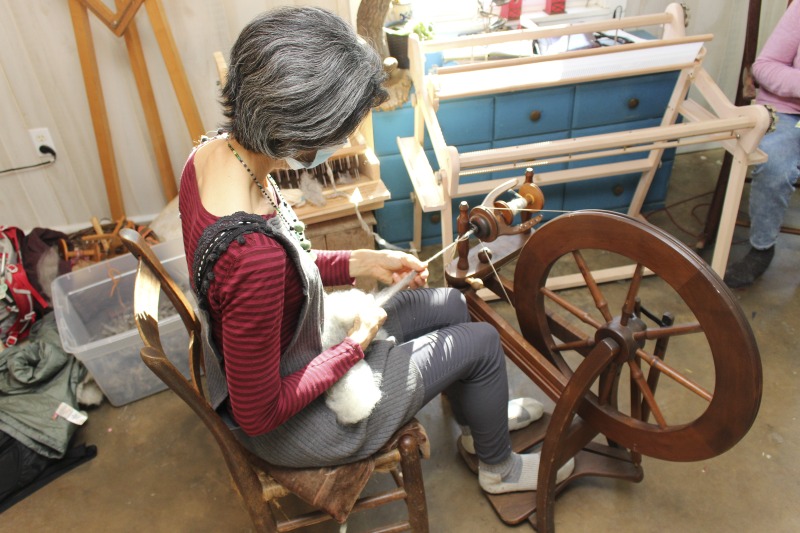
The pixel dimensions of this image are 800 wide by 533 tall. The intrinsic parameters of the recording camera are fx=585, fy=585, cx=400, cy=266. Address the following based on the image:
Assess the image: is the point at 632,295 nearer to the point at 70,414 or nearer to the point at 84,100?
the point at 70,414

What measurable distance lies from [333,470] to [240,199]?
24.5 inches

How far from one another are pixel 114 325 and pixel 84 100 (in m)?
1.02

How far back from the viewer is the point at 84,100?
255 cm

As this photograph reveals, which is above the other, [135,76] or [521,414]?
[135,76]

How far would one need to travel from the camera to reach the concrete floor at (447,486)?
5.62ft

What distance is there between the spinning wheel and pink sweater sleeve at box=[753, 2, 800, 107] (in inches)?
53.3

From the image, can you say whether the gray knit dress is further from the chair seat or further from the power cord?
the power cord

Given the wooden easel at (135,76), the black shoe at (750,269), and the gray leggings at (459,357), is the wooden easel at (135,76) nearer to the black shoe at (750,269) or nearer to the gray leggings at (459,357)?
the gray leggings at (459,357)

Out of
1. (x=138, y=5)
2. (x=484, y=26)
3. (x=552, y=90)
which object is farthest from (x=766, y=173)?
(x=138, y=5)

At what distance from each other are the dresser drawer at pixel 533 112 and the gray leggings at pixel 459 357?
111 cm

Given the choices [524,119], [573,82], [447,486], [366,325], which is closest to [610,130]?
[524,119]

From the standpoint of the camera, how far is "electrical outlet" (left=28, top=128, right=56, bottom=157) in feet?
8.42

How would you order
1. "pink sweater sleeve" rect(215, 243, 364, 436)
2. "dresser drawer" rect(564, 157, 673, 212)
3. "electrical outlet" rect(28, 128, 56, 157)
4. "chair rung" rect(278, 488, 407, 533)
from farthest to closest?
"dresser drawer" rect(564, 157, 673, 212), "electrical outlet" rect(28, 128, 56, 157), "chair rung" rect(278, 488, 407, 533), "pink sweater sleeve" rect(215, 243, 364, 436)

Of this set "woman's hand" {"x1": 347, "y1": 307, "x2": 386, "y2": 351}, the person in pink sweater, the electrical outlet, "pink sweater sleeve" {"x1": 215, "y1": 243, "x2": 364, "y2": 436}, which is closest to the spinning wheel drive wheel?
"woman's hand" {"x1": 347, "y1": 307, "x2": 386, "y2": 351}
